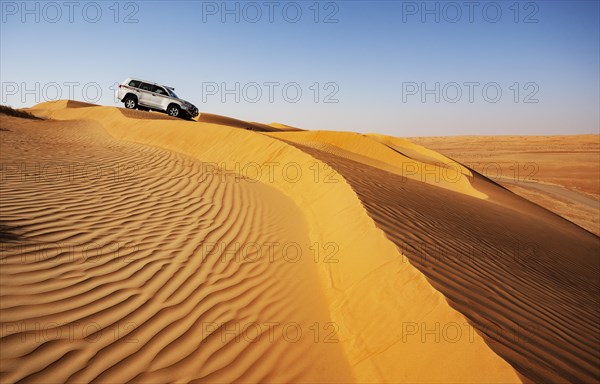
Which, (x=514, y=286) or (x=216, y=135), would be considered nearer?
(x=514, y=286)

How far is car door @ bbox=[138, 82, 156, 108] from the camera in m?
16.7

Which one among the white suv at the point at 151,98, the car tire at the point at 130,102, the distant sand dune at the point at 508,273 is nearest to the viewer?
the distant sand dune at the point at 508,273

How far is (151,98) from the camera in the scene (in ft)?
56.3

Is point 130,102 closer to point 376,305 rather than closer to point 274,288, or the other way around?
point 274,288

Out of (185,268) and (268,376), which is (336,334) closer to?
(268,376)

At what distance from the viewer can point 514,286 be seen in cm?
371

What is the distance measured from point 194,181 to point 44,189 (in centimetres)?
271

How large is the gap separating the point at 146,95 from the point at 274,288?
1672 centimetres

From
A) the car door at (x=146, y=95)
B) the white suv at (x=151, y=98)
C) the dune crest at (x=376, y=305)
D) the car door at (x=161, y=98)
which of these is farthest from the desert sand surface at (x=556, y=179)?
the car door at (x=146, y=95)

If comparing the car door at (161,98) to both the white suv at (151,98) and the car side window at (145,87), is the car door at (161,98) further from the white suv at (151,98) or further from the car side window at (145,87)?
the car side window at (145,87)

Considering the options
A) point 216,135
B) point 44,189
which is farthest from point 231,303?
point 216,135

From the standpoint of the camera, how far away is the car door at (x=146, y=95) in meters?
16.7

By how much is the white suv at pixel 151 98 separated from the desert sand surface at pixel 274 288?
10909 millimetres

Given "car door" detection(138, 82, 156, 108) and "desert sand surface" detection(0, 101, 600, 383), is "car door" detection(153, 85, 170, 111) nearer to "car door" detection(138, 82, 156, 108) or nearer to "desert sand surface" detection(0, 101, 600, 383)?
"car door" detection(138, 82, 156, 108)
